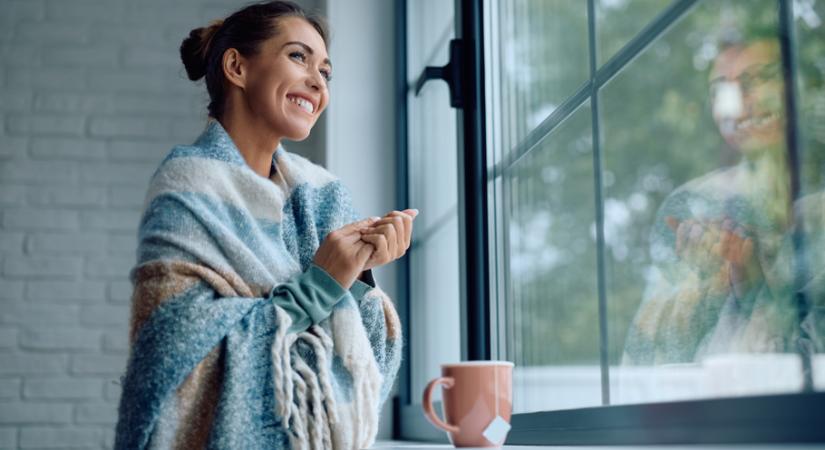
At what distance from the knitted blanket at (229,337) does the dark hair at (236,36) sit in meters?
0.15

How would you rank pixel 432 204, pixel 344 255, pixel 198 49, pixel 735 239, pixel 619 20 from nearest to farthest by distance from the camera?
pixel 735 239
pixel 619 20
pixel 344 255
pixel 198 49
pixel 432 204

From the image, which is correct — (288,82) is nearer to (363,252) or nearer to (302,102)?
(302,102)

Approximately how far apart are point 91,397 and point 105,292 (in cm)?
29

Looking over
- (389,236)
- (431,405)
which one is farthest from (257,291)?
(431,405)

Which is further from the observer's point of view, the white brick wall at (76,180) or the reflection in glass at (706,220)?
the white brick wall at (76,180)

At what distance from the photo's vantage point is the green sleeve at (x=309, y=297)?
1241 mm

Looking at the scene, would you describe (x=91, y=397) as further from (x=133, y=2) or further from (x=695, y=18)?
(x=695, y=18)

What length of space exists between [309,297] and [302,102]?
323mm

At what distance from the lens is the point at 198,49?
5.03ft

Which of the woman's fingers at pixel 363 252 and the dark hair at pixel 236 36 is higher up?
the dark hair at pixel 236 36

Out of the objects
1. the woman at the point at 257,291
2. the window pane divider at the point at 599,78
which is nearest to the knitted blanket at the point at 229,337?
the woman at the point at 257,291

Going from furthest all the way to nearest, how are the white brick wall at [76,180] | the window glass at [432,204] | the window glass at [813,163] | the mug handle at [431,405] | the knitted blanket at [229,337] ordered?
1. the white brick wall at [76,180]
2. the window glass at [432,204]
3. the knitted blanket at [229,337]
4. the mug handle at [431,405]
5. the window glass at [813,163]

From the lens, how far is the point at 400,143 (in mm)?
2514

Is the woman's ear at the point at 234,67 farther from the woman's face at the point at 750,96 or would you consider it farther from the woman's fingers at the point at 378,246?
the woman's face at the point at 750,96
